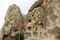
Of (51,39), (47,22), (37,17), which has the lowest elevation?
(51,39)

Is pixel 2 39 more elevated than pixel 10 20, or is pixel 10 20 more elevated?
pixel 10 20

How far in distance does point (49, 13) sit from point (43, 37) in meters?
1.58

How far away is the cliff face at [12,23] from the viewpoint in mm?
27469

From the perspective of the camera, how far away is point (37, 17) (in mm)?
17906

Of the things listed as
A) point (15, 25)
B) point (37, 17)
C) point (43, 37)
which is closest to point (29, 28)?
point (37, 17)

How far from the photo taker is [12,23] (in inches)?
1096

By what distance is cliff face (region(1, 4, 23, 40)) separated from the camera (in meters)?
27.5

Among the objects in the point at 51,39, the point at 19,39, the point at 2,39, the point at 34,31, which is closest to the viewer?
the point at 51,39

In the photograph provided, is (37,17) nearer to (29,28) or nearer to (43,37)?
(29,28)

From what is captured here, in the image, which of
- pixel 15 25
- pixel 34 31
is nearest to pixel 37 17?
pixel 34 31

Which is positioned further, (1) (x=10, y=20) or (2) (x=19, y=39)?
(1) (x=10, y=20)

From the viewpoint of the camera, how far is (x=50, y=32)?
45.1 ft

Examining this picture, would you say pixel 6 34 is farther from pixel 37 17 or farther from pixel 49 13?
pixel 49 13

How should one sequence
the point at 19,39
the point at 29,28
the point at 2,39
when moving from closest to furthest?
1. the point at 29,28
2. the point at 19,39
3. the point at 2,39
